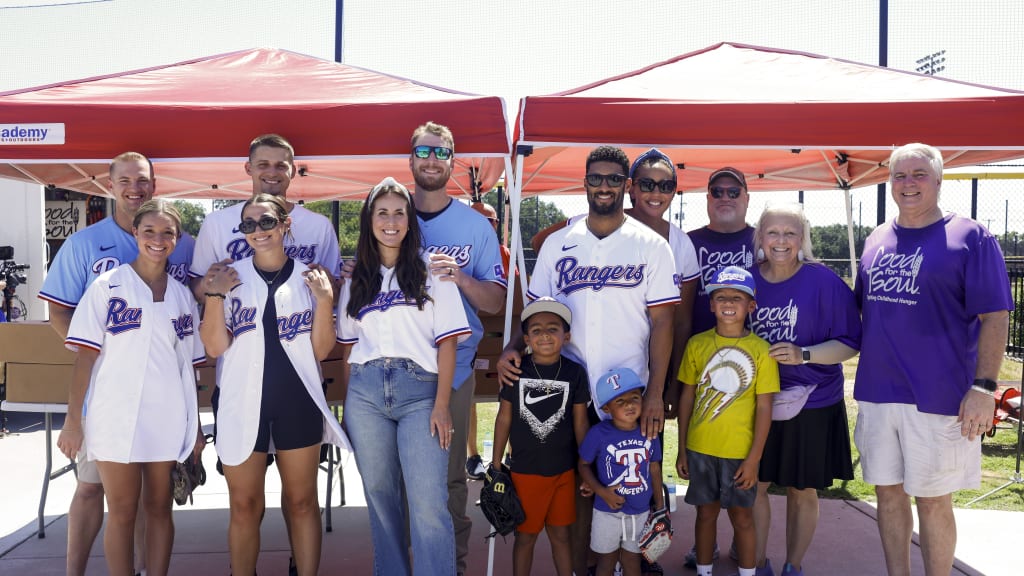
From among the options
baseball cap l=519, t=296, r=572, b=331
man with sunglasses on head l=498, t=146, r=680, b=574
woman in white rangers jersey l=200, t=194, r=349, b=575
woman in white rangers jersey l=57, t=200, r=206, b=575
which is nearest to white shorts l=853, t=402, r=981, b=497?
man with sunglasses on head l=498, t=146, r=680, b=574

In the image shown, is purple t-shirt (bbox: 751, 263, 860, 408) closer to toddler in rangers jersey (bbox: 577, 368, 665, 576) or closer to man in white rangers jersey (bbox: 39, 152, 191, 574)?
toddler in rangers jersey (bbox: 577, 368, 665, 576)

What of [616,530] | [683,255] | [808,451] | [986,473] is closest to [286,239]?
[683,255]

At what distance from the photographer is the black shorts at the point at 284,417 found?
2914 millimetres

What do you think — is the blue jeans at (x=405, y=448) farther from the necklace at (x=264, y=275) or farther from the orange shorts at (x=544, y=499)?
the necklace at (x=264, y=275)

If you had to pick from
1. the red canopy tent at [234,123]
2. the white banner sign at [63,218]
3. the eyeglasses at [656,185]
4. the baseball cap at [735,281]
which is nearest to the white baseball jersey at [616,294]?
the baseball cap at [735,281]

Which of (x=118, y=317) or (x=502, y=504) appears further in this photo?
(x=502, y=504)

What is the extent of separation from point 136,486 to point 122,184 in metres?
1.32

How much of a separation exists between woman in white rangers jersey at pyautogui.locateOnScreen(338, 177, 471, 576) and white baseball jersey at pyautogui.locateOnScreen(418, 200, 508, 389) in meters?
0.21

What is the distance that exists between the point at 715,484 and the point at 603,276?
109cm

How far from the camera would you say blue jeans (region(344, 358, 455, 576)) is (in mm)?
2908

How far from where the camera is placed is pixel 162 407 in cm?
300

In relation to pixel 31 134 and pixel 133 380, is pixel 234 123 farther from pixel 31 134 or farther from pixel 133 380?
pixel 133 380

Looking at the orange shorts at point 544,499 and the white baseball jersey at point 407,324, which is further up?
the white baseball jersey at point 407,324

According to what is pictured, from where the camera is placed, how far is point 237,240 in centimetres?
324
